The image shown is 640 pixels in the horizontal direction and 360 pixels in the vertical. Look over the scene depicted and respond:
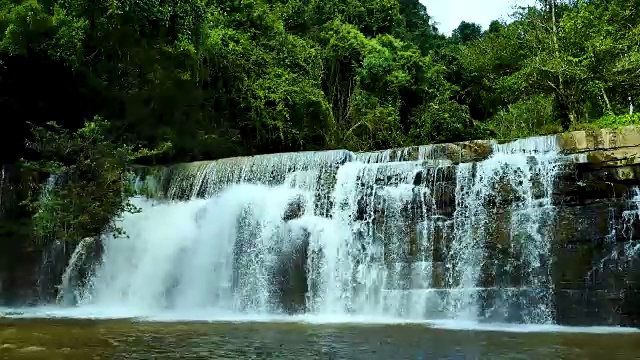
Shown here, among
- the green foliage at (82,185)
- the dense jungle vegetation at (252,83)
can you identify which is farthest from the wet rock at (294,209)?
the dense jungle vegetation at (252,83)

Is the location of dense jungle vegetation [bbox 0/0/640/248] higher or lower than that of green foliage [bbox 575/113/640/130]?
higher

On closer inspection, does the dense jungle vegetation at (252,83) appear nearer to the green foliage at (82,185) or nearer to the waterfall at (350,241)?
the green foliage at (82,185)

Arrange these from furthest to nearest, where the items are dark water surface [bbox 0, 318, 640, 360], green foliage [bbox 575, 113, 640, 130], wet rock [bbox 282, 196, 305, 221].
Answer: green foliage [bbox 575, 113, 640, 130] → wet rock [bbox 282, 196, 305, 221] → dark water surface [bbox 0, 318, 640, 360]

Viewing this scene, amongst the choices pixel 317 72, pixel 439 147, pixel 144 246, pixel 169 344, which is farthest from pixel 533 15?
pixel 169 344

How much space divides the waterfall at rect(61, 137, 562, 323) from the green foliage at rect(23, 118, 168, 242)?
67 centimetres

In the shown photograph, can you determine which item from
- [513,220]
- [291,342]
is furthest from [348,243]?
[291,342]

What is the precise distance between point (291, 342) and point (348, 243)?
440 cm

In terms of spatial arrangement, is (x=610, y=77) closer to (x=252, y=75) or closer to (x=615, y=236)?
(x=615, y=236)

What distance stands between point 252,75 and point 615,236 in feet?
36.4

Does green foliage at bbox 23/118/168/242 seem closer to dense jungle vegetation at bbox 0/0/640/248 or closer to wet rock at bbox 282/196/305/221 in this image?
dense jungle vegetation at bbox 0/0/640/248

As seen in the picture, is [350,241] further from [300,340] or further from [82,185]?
[82,185]

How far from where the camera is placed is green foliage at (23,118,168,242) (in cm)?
1215

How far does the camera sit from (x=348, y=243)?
1147 cm

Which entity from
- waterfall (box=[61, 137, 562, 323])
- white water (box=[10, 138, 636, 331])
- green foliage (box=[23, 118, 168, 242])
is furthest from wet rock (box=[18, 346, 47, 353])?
green foliage (box=[23, 118, 168, 242])
